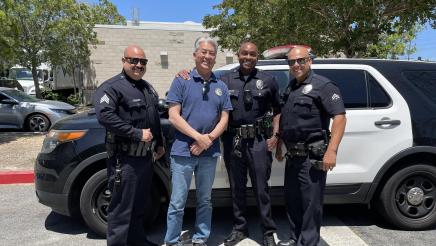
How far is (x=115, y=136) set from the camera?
330 cm

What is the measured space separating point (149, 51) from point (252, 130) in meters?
20.0

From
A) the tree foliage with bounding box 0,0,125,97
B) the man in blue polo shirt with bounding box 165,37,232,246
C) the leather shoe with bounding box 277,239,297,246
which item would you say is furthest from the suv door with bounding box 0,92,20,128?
the leather shoe with bounding box 277,239,297,246

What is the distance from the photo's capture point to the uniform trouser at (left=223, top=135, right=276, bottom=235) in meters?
3.64

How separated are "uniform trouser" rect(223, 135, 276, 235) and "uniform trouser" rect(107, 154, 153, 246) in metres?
0.74

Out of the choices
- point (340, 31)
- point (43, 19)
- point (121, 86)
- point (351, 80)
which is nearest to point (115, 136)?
point (121, 86)

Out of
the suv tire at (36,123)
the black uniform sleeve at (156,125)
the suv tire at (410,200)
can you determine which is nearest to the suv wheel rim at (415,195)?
the suv tire at (410,200)

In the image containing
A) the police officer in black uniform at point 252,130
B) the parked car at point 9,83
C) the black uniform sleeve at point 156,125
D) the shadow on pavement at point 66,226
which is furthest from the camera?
the parked car at point 9,83

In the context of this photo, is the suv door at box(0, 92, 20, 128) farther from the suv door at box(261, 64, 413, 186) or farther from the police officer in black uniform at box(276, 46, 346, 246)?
the police officer in black uniform at box(276, 46, 346, 246)

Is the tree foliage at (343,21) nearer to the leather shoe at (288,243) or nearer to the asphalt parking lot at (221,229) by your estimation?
the asphalt parking lot at (221,229)

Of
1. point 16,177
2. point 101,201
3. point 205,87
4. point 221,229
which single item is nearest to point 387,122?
point 205,87

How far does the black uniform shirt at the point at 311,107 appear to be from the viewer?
10.8ft

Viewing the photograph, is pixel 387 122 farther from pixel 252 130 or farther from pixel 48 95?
pixel 48 95

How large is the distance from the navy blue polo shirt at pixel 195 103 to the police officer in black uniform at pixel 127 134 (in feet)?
0.74

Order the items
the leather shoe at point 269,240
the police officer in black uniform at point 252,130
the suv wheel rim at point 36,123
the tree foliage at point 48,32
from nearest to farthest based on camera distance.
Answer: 1. the police officer in black uniform at point 252,130
2. the leather shoe at point 269,240
3. the suv wheel rim at point 36,123
4. the tree foliage at point 48,32
